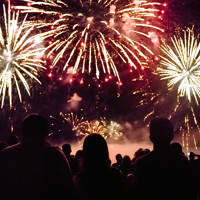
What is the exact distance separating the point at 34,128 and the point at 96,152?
806 mm

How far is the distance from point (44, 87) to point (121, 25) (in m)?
8.68

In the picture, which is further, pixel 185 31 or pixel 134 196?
pixel 185 31

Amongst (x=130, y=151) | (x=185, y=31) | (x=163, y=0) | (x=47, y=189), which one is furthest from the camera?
(x=130, y=151)

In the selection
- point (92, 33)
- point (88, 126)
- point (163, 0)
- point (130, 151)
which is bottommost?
point (130, 151)

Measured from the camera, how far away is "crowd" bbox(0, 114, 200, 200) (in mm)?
3486

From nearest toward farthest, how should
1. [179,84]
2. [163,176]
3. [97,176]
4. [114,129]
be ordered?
[97,176] → [163,176] → [179,84] → [114,129]

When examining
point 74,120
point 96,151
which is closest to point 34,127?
point 96,151

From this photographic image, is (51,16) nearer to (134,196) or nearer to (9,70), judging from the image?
(9,70)

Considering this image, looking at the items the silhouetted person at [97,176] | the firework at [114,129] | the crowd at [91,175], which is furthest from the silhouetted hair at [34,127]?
the firework at [114,129]

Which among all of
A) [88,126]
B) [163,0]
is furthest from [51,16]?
[88,126]

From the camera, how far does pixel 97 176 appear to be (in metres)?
3.45

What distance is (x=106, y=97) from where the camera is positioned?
936 inches

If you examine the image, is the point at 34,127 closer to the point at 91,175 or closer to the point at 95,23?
the point at 91,175

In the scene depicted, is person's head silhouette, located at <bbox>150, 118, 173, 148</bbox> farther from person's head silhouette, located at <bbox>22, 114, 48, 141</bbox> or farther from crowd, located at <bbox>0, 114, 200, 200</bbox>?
person's head silhouette, located at <bbox>22, 114, 48, 141</bbox>
